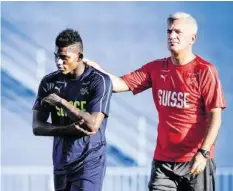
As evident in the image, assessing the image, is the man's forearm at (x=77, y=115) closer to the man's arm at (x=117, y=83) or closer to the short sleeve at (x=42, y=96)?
the short sleeve at (x=42, y=96)

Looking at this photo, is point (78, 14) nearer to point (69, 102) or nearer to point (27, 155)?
point (27, 155)

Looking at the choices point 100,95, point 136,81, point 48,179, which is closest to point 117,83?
point 136,81

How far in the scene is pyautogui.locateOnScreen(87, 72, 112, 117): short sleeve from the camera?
5785mm

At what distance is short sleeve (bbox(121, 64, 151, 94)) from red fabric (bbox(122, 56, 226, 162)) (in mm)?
230

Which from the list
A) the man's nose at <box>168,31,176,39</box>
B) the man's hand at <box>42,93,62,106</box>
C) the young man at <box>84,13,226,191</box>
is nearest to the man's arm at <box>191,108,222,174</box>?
the young man at <box>84,13,226,191</box>

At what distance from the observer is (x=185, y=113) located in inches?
235

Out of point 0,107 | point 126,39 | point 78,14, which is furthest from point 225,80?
point 0,107

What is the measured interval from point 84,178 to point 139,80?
35.0 inches

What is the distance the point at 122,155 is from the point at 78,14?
1678mm

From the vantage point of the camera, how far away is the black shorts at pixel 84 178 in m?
5.80

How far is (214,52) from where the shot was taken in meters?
9.56

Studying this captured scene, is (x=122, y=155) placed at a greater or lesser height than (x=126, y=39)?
lesser

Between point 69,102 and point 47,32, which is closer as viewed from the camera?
point 69,102

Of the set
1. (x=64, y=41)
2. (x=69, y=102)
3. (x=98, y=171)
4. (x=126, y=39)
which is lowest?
(x=98, y=171)
